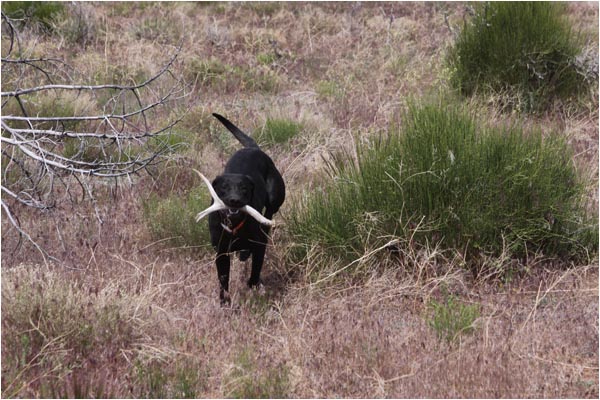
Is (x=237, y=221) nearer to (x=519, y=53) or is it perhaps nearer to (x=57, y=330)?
(x=57, y=330)

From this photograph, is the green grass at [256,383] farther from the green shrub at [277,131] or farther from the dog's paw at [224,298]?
the green shrub at [277,131]

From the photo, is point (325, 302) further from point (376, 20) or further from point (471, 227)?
point (376, 20)

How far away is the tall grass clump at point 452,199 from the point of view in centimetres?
536

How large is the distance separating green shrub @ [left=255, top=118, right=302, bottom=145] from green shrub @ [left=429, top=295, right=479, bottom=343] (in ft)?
12.6

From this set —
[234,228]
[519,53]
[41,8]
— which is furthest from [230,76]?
[234,228]

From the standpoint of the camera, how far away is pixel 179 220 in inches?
244

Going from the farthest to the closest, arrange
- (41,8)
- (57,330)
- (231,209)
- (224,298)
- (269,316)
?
(41,8), (224,298), (231,209), (269,316), (57,330)

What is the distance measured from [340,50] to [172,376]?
27.8 feet

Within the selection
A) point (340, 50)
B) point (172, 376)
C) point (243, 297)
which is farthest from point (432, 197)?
point (340, 50)

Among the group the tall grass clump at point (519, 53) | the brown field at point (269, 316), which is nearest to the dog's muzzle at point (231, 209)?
the brown field at point (269, 316)

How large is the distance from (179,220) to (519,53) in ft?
14.5

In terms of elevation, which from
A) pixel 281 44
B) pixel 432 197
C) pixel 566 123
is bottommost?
pixel 281 44

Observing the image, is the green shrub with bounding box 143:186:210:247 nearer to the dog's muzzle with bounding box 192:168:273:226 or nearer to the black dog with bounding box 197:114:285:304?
the black dog with bounding box 197:114:285:304

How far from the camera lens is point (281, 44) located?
1216 centimetres
